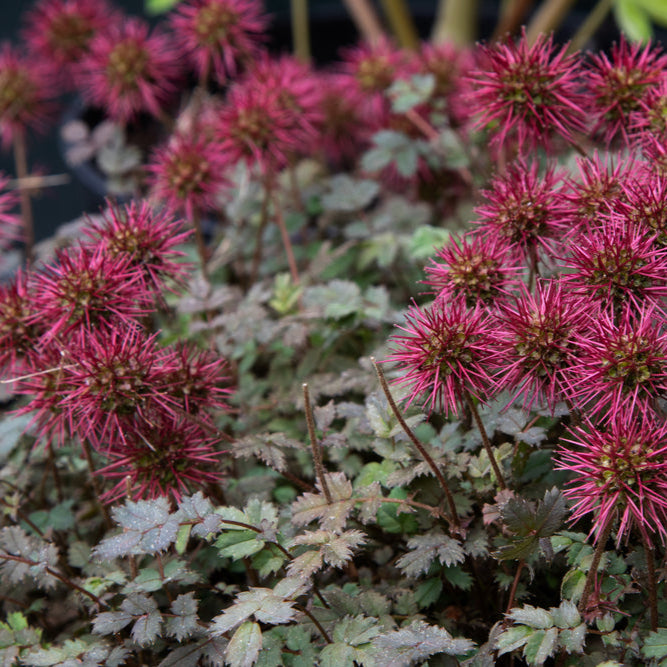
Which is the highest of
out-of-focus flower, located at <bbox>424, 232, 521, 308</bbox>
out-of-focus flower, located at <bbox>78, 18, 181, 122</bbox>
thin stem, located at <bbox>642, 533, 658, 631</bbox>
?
out-of-focus flower, located at <bbox>78, 18, 181, 122</bbox>

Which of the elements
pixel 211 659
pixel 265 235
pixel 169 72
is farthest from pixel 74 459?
pixel 169 72

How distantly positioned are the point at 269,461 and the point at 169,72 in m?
0.89

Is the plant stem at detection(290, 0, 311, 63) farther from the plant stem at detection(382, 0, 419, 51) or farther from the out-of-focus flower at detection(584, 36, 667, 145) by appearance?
the out-of-focus flower at detection(584, 36, 667, 145)

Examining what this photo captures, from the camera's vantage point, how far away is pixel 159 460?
0.88 meters

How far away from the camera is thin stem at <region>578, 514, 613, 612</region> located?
2.28ft

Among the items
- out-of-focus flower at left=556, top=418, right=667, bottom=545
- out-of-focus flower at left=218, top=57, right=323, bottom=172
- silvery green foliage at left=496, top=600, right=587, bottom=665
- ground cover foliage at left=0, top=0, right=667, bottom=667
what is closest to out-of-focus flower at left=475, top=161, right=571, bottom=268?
ground cover foliage at left=0, top=0, right=667, bottom=667

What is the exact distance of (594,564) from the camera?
716 mm

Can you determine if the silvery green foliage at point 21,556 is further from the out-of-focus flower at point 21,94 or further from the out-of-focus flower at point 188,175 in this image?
the out-of-focus flower at point 21,94

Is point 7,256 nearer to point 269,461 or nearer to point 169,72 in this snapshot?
point 169,72

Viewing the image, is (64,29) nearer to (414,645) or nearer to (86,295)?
(86,295)

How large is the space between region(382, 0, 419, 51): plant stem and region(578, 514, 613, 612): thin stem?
4.75 ft

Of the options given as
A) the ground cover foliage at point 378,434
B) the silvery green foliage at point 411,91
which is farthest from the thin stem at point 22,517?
the silvery green foliage at point 411,91

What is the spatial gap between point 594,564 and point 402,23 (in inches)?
58.2

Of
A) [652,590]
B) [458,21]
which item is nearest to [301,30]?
[458,21]
